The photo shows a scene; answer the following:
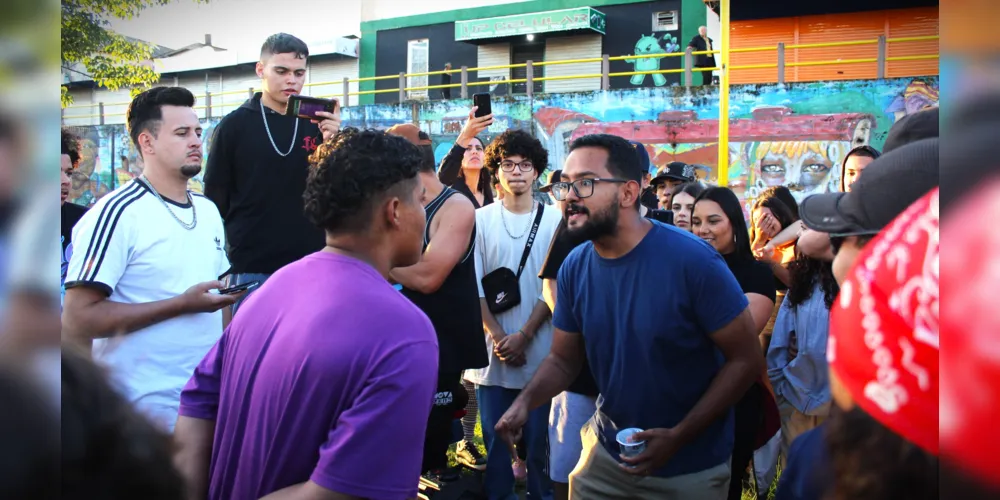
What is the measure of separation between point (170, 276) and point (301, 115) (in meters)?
1.17

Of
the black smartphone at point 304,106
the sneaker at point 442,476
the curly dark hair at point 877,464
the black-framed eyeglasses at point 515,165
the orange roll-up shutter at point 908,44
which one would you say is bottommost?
the sneaker at point 442,476

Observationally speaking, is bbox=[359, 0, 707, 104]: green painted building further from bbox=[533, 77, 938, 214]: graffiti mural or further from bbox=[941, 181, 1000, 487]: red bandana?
bbox=[941, 181, 1000, 487]: red bandana

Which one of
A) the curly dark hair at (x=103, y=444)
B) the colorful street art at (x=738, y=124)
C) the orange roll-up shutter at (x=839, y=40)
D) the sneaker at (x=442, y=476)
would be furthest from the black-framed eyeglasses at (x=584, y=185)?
the orange roll-up shutter at (x=839, y=40)

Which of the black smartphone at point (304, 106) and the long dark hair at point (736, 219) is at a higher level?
the black smartphone at point (304, 106)

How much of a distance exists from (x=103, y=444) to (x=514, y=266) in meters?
→ 3.88

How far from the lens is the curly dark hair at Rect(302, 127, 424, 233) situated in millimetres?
2143

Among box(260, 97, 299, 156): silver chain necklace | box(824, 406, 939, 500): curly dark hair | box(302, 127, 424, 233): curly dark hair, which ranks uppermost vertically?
box(260, 97, 299, 156): silver chain necklace

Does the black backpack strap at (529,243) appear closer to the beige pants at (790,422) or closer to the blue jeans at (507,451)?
the blue jeans at (507,451)

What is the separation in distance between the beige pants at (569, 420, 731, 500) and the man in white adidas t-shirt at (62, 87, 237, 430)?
159cm

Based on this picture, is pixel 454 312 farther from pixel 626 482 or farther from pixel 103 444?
pixel 103 444

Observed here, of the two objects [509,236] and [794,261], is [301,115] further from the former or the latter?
[794,261]

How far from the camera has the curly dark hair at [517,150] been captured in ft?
16.7

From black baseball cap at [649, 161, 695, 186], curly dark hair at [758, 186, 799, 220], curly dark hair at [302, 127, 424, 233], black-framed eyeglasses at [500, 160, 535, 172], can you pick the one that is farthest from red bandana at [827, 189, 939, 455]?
black baseball cap at [649, 161, 695, 186]

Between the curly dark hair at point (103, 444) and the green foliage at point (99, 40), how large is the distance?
973mm
